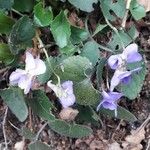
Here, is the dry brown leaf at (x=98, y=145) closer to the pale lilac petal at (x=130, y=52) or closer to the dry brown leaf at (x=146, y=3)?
the pale lilac petal at (x=130, y=52)

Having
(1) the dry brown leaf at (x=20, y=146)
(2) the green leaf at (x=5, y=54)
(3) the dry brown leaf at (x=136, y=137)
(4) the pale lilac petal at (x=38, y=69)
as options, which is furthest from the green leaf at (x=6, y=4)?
(3) the dry brown leaf at (x=136, y=137)

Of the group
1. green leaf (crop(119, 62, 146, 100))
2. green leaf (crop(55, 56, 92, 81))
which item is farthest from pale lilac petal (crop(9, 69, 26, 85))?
green leaf (crop(119, 62, 146, 100))

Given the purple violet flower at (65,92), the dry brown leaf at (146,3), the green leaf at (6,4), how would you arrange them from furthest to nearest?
the dry brown leaf at (146,3) → the green leaf at (6,4) → the purple violet flower at (65,92)

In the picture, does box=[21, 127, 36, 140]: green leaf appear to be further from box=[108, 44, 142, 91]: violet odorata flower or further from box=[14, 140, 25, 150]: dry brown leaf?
box=[108, 44, 142, 91]: violet odorata flower

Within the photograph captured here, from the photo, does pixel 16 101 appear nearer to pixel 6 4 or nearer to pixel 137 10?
pixel 6 4

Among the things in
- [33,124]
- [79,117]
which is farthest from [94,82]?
[33,124]

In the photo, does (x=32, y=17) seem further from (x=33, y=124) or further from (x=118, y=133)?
(x=118, y=133)

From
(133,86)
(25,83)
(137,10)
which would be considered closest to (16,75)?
(25,83)
